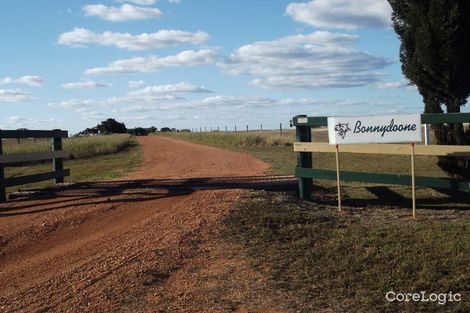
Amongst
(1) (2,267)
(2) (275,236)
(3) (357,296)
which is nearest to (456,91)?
(2) (275,236)

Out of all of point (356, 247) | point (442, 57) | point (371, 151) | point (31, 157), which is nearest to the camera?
point (356, 247)

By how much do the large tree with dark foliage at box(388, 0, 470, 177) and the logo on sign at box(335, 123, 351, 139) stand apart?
116 inches

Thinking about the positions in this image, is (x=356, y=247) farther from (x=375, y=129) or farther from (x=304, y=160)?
(x=304, y=160)

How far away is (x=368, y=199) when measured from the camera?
32.6 ft

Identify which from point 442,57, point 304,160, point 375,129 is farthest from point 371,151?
point 442,57

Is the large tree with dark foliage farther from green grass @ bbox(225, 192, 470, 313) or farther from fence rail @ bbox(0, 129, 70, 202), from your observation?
fence rail @ bbox(0, 129, 70, 202)

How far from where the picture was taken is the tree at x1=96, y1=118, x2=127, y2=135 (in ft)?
404

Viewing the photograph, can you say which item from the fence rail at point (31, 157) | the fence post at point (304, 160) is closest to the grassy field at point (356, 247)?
the fence post at point (304, 160)

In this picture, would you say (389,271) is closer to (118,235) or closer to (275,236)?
(275,236)

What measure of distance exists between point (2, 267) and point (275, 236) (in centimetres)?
347

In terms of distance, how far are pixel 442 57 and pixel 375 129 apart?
115 inches

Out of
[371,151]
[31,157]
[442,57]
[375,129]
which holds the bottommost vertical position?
[371,151]

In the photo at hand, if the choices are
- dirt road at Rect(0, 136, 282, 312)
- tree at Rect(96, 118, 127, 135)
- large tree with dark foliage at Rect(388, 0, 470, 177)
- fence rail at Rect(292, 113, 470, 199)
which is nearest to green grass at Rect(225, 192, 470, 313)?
dirt road at Rect(0, 136, 282, 312)

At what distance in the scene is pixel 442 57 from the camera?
413 inches
